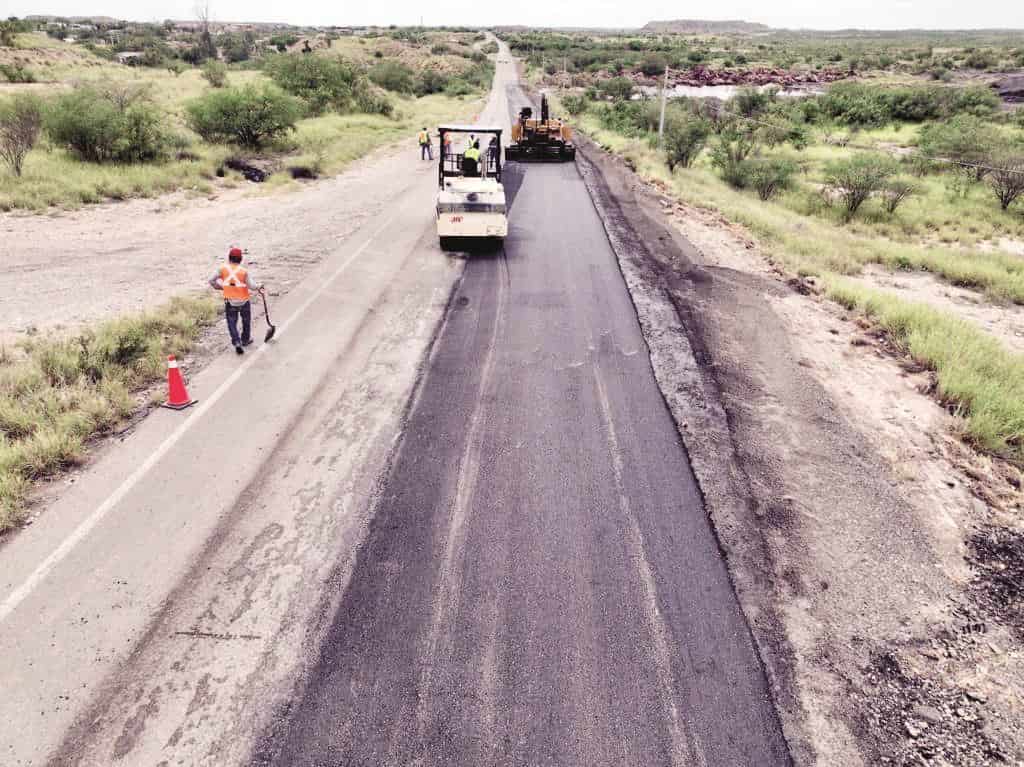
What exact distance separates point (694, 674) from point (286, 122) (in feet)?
97.1

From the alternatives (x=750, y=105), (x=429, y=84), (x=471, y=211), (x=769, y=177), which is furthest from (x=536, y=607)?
(x=429, y=84)

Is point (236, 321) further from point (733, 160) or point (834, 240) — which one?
point (733, 160)

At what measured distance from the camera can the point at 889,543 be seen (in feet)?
19.1

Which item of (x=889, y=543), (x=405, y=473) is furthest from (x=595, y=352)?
(x=889, y=543)

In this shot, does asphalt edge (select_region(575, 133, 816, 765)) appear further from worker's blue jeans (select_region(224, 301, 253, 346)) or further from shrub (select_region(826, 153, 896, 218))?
shrub (select_region(826, 153, 896, 218))

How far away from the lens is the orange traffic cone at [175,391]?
768 cm

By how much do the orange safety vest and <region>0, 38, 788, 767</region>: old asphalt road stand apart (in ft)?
3.53

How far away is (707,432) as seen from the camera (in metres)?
7.50

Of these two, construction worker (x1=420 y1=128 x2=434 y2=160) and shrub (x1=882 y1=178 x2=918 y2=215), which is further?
A: construction worker (x1=420 y1=128 x2=434 y2=160)

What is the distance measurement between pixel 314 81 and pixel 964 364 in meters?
43.8

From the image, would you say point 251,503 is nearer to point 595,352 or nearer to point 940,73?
point 595,352

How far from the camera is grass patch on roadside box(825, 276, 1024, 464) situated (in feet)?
25.0

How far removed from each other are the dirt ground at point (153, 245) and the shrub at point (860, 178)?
1783cm

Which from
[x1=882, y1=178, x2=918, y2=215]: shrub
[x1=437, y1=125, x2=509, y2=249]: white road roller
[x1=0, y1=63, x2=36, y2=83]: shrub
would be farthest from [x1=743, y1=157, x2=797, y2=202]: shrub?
[x1=0, y1=63, x2=36, y2=83]: shrub
